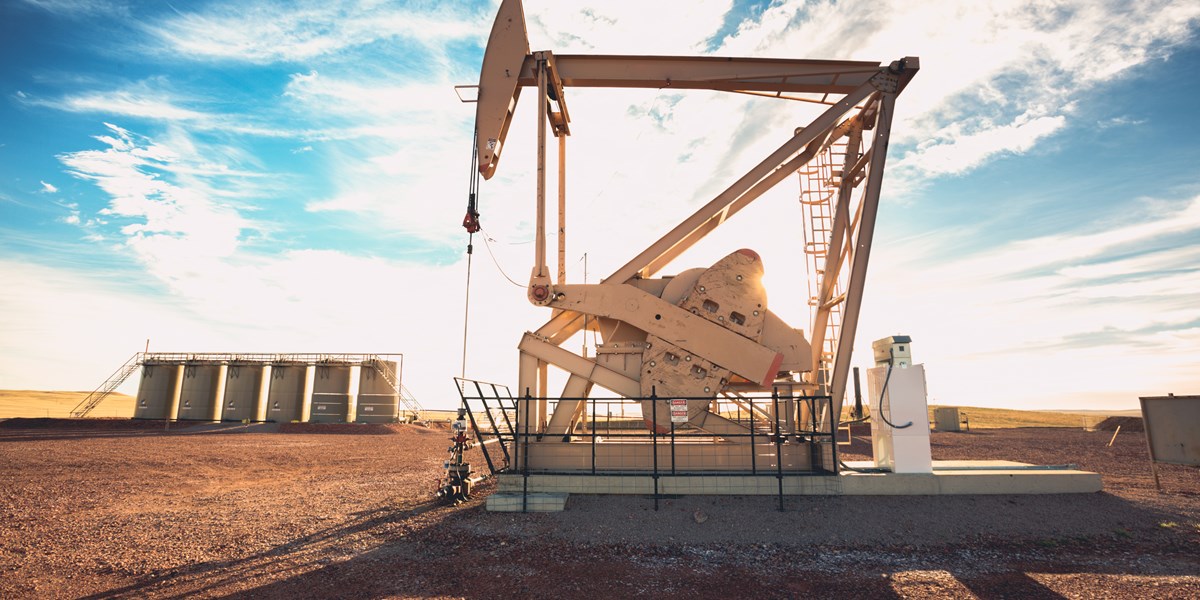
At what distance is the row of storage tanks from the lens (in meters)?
37.2

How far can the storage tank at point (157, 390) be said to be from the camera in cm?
3809

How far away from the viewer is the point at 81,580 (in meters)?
6.48

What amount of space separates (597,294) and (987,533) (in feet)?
22.8

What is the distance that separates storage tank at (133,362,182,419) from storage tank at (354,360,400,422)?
12455mm

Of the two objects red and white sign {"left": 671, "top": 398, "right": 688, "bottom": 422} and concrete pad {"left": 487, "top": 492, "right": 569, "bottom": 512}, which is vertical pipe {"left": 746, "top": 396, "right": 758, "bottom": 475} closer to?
red and white sign {"left": 671, "top": 398, "right": 688, "bottom": 422}

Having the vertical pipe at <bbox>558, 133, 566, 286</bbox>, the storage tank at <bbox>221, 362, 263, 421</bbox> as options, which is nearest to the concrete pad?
the vertical pipe at <bbox>558, 133, 566, 286</bbox>

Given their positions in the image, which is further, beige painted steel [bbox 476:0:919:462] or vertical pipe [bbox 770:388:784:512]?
beige painted steel [bbox 476:0:919:462]

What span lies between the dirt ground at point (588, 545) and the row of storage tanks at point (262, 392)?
2461 centimetres

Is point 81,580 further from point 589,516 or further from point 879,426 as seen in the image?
point 879,426

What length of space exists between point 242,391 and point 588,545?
38176 millimetres

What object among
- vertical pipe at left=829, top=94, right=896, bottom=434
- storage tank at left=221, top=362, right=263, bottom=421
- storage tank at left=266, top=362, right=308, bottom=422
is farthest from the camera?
storage tank at left=221, top=362, right=263, bottom=421

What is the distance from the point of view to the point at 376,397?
37.2 meters

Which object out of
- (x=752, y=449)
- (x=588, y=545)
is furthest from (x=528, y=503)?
(x=752, y=449)

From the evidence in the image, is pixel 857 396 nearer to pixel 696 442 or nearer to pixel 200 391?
pixel 696 442
